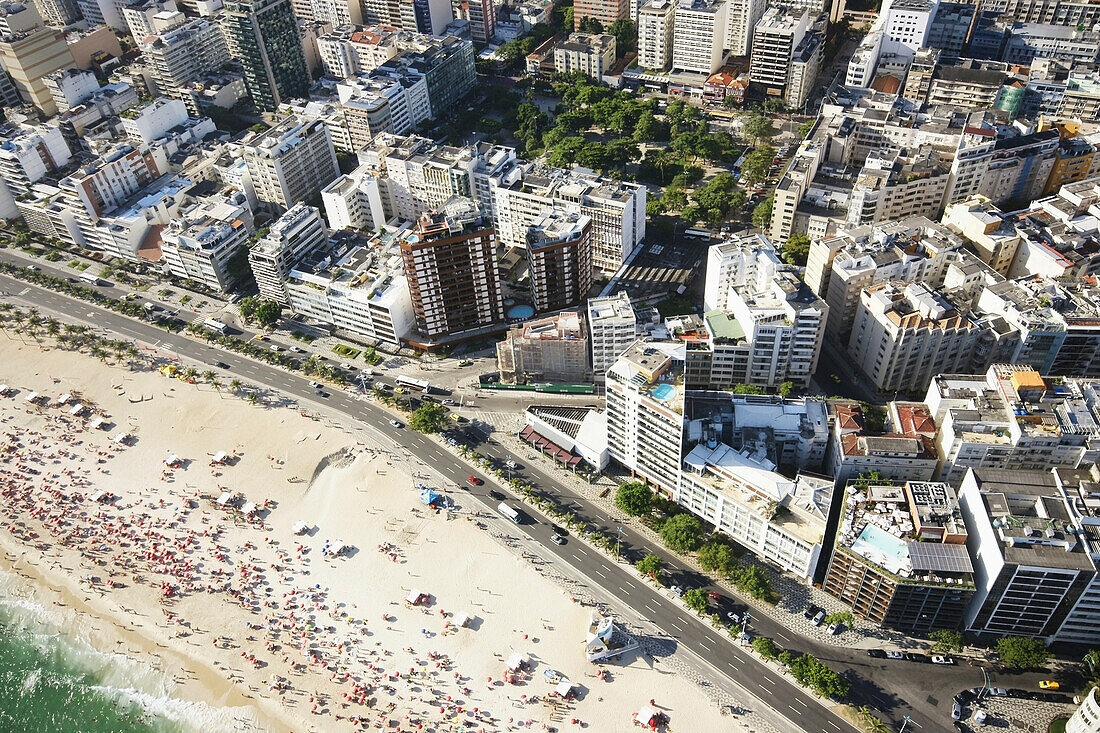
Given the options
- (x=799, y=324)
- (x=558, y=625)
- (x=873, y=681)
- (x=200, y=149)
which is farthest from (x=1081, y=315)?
(x=200, y=149)

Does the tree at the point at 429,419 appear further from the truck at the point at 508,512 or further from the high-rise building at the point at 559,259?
the high-rise building at the point at 559,259

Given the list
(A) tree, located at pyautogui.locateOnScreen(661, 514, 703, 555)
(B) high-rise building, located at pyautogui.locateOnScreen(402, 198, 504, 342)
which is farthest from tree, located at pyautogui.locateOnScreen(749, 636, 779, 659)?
(B) high-rise building, located at pyautogui.locateOnScreen(402, 198, 504, 342)

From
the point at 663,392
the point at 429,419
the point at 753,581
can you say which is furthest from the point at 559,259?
the point at 753,581

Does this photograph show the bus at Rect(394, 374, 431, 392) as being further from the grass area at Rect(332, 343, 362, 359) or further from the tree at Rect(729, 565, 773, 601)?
the tree at Rect(729, 565, 773, 601)

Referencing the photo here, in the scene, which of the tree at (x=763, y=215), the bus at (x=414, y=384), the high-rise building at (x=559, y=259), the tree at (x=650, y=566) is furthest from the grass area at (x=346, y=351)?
the tree at (x=763, y=215)

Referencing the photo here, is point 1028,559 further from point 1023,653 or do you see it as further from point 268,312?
point 268,312

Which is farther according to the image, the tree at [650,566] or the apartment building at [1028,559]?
the tree at [650,566]

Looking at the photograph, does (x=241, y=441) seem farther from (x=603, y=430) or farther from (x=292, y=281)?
(x=603, y=430)

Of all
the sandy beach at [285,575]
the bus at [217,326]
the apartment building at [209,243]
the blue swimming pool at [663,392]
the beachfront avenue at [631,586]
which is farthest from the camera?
the apartment building at [209,243]

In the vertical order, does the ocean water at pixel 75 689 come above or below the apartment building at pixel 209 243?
below
